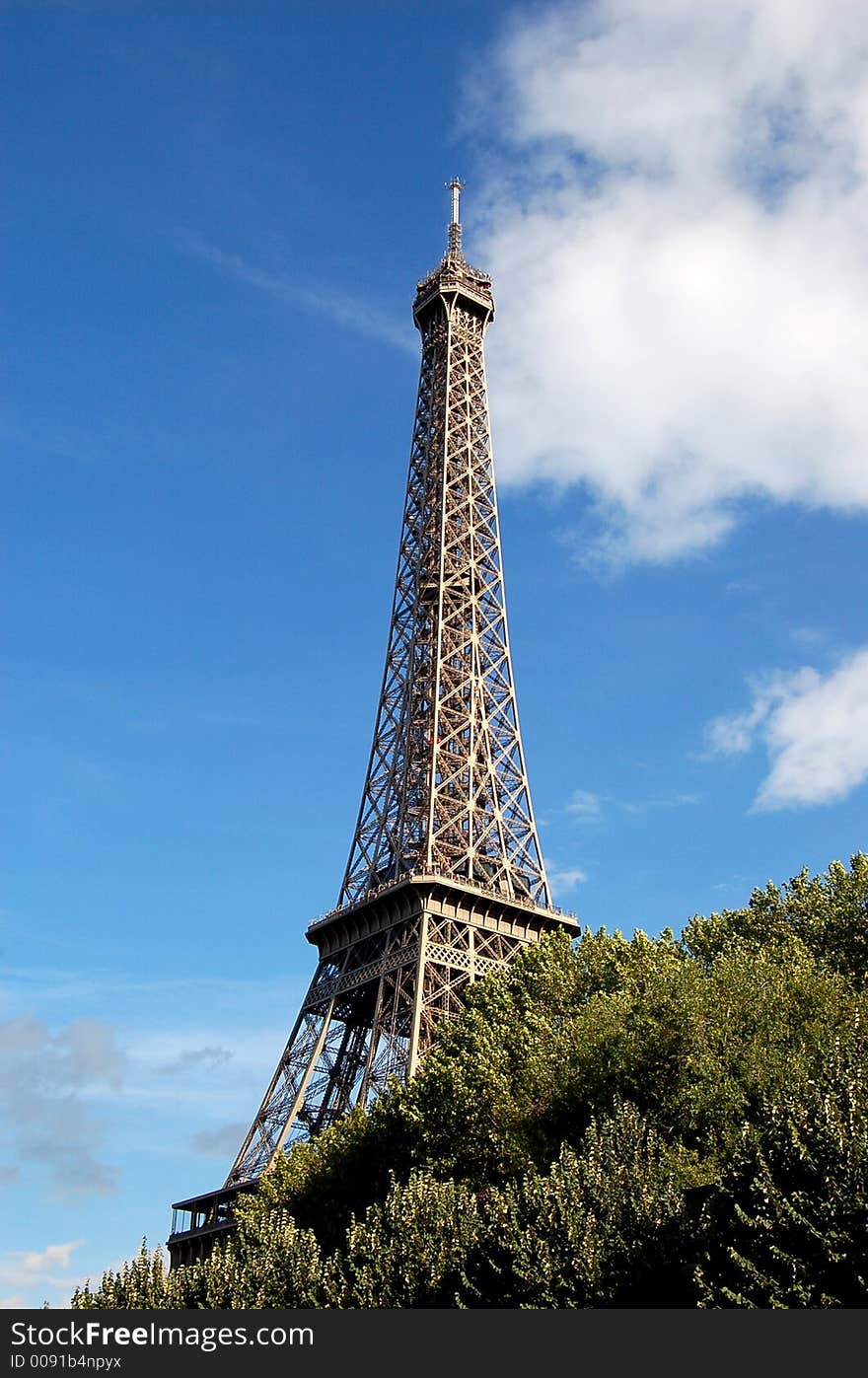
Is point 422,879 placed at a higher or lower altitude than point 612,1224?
higher

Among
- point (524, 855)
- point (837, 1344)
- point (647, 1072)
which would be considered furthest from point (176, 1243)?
point (837, 1344)

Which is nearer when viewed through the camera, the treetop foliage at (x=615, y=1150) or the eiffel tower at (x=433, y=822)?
the treetop foliage at (x=615, y=1150)

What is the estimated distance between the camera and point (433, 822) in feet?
205

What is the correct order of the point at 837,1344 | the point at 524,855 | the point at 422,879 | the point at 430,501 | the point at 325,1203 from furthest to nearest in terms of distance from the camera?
the point at 430,501
the point at 524,855
the point at 422,879
the point at 325,1203
the point at 837,1344

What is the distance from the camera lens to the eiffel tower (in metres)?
56.8

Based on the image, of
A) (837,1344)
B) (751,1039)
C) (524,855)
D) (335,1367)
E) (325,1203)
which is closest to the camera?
(837,1344)

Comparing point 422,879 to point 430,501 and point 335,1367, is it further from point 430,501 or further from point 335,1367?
point 335,1367

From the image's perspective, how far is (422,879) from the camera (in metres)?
56.8

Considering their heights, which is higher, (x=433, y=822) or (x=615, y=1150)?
(x=433, y=822)

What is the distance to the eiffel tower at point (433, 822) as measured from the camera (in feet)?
186

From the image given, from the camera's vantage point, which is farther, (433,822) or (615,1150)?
(433,822)

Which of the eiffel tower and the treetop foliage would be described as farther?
the eiffel tower

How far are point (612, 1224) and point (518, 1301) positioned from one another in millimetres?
2362

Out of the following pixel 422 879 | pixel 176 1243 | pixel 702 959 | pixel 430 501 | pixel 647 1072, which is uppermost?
pixel 430 501
